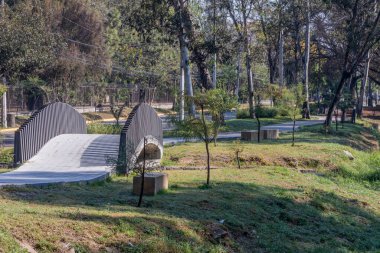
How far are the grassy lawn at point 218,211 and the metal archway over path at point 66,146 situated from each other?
3.88ft

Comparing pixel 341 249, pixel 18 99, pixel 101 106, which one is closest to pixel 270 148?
pixel 341 249

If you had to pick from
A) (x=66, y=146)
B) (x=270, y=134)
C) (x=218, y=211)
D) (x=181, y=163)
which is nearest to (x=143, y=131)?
(x=181, y=163)

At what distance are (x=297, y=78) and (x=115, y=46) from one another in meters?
18.5

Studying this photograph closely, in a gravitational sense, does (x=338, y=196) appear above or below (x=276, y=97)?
below

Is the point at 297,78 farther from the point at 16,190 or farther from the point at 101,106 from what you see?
the point at 16,190

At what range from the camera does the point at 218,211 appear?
14.3 meters

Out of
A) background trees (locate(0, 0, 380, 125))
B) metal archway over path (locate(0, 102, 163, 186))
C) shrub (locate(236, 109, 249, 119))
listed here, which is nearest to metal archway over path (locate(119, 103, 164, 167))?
metal archway over path (locate(0, 102, 163, 186))

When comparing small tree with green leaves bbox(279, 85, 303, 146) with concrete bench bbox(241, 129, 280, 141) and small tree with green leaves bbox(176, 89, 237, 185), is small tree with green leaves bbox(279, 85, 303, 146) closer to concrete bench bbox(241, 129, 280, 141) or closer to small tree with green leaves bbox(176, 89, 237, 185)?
concrete bench bbox(241, 129, 280, 141)

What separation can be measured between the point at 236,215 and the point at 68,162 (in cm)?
776

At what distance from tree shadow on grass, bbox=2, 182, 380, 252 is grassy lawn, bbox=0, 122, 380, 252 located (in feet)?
0.09

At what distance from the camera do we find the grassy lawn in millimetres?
10328

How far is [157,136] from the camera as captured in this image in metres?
23.4

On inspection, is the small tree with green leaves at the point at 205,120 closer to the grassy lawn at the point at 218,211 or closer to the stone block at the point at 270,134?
the grassy lawn at the point at 218,211

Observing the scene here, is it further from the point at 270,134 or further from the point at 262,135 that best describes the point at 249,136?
the point at 270,134
